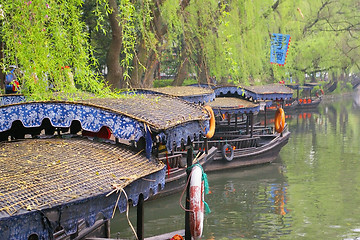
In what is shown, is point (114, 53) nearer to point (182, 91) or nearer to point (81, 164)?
point (182, 91)

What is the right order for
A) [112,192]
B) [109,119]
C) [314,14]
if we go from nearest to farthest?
1. [112,192]
2. [109,119]
3. [314,14]

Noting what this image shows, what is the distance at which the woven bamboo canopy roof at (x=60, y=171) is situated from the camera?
335 centimetres

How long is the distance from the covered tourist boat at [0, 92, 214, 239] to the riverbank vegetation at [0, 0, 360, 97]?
86 centimetres

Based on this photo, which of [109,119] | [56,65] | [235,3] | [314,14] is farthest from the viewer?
[314,14]

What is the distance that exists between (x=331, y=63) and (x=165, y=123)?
3210cm

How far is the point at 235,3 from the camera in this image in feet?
53.1

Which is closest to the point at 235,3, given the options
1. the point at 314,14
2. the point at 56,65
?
the point at 56,65

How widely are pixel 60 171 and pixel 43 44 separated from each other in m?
2.98

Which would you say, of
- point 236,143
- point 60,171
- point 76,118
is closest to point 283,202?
point 236,143

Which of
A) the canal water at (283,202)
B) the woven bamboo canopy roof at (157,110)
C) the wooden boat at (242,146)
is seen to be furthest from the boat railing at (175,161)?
the woven bamboo canopy roof at (157,110)

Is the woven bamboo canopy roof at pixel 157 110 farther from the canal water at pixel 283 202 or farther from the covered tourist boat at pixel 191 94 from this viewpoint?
the covered tourist boat at pixel 191 94

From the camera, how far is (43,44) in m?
6.46

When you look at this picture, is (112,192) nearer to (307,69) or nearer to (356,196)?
(356,196)

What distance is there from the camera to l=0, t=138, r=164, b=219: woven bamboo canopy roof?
11.0ft
